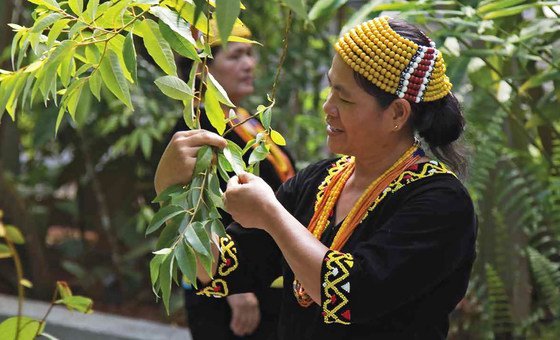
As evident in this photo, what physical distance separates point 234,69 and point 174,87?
68.7 inches

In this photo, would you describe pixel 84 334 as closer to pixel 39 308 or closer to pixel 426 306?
pixel 39 308

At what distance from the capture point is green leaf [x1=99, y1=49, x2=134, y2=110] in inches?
74.6

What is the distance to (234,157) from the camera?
2.02m

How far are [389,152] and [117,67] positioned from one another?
0.61m

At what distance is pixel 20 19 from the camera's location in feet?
19.7

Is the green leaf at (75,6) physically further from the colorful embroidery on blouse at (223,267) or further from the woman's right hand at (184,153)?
the colorful embroidery on blouse at (223,267)

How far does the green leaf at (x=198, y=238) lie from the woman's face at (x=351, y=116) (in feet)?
1.26

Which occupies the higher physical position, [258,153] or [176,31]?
[176,31]

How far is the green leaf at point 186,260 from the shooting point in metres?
1.84

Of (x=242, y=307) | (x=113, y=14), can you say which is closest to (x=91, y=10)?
(x=113, y=14)

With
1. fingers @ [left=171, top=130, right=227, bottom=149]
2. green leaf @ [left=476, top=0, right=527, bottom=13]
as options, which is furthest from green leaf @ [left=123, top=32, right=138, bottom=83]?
green leaf @ [left=476, top=0, right=527, bottom=13]

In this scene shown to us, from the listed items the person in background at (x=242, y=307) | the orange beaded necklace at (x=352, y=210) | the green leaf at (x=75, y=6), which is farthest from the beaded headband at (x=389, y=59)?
the person in background at (x=242, y=307)

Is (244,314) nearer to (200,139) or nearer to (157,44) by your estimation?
(200,139)

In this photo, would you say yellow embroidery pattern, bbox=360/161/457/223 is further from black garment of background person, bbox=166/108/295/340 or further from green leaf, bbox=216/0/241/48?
black garment of background person, bbox=166/108/295/340
